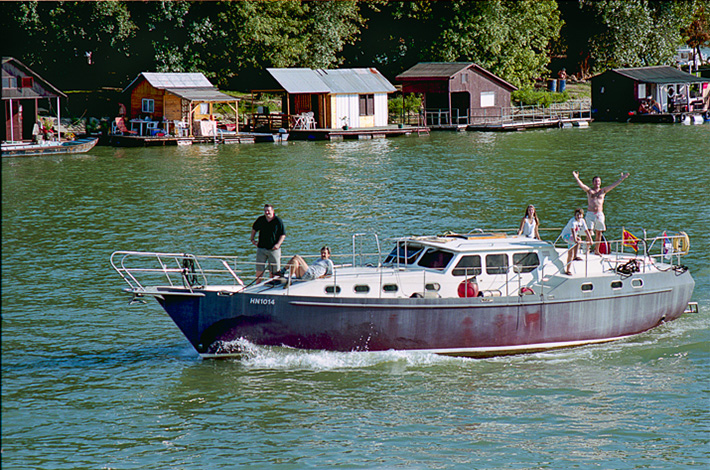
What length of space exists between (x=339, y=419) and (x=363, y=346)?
298 cm

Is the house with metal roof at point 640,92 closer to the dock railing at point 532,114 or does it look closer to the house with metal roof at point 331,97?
the dock railing at point 532,114

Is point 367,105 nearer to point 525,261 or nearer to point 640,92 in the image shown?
point 640,92

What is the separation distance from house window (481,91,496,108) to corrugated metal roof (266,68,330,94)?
15.7m

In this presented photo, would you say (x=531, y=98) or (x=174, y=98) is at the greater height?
(x=531, y=98)

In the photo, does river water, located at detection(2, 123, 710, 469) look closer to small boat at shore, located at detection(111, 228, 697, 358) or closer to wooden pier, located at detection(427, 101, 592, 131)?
small boat at shore, located at detection(111, 228, 697, 358)

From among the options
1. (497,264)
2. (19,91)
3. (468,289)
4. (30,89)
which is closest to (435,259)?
(468,289)

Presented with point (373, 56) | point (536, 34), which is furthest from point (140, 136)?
point (536, 34)

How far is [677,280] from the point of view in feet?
68.4

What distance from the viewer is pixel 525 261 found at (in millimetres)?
19281

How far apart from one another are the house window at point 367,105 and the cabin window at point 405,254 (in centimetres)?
5521

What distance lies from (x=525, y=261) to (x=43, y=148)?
49.5 metres

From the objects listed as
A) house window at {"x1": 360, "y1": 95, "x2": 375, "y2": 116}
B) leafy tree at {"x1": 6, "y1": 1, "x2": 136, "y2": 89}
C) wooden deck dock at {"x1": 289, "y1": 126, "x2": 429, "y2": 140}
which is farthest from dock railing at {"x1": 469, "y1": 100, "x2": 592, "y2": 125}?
leafy tree at {"x1": 6, "y1": 1, "x2": 136, "y2": 89}

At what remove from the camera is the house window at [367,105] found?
74.0m

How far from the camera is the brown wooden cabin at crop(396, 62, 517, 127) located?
7575cm
